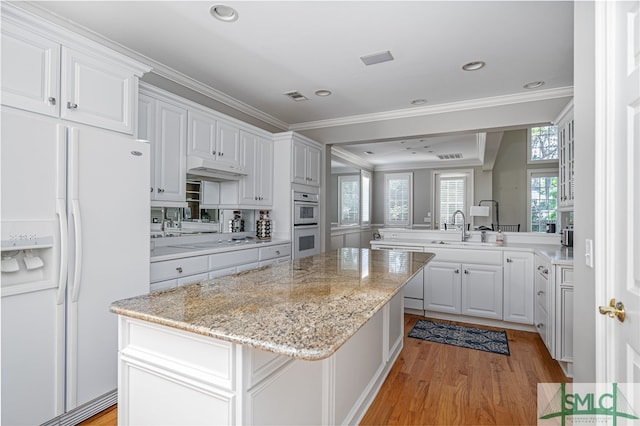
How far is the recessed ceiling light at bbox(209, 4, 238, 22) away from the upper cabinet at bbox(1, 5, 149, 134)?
2.20 feet

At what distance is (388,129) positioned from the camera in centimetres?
426

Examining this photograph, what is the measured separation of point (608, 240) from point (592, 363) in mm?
533

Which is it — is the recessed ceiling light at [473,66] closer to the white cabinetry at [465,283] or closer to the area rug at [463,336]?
the white cabinetry at [465,283]

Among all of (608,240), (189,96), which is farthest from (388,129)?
(608,240)

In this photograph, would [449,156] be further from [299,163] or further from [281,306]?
[281,306]

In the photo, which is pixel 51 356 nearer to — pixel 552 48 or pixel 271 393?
pixel 271 393

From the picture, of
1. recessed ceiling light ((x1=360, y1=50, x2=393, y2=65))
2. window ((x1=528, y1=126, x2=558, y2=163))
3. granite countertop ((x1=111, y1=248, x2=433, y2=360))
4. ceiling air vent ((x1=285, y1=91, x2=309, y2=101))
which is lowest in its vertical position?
granite countertop ((x1=111, y1=248, x2=433, y2=360))

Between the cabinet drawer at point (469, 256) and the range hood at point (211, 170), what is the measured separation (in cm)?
240

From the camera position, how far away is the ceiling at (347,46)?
212cm

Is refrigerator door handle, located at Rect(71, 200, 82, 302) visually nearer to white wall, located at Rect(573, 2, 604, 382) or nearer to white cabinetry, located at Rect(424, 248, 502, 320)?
white wall, located at Rect(573, 2, 604, 382)

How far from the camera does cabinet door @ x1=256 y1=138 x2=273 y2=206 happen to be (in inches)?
154

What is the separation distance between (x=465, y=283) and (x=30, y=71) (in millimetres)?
4089

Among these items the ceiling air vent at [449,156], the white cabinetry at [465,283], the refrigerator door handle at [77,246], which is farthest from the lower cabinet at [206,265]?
the ceiling air vent at [449,156]

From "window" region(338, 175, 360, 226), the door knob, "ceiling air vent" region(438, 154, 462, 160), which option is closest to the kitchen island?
the door knob
